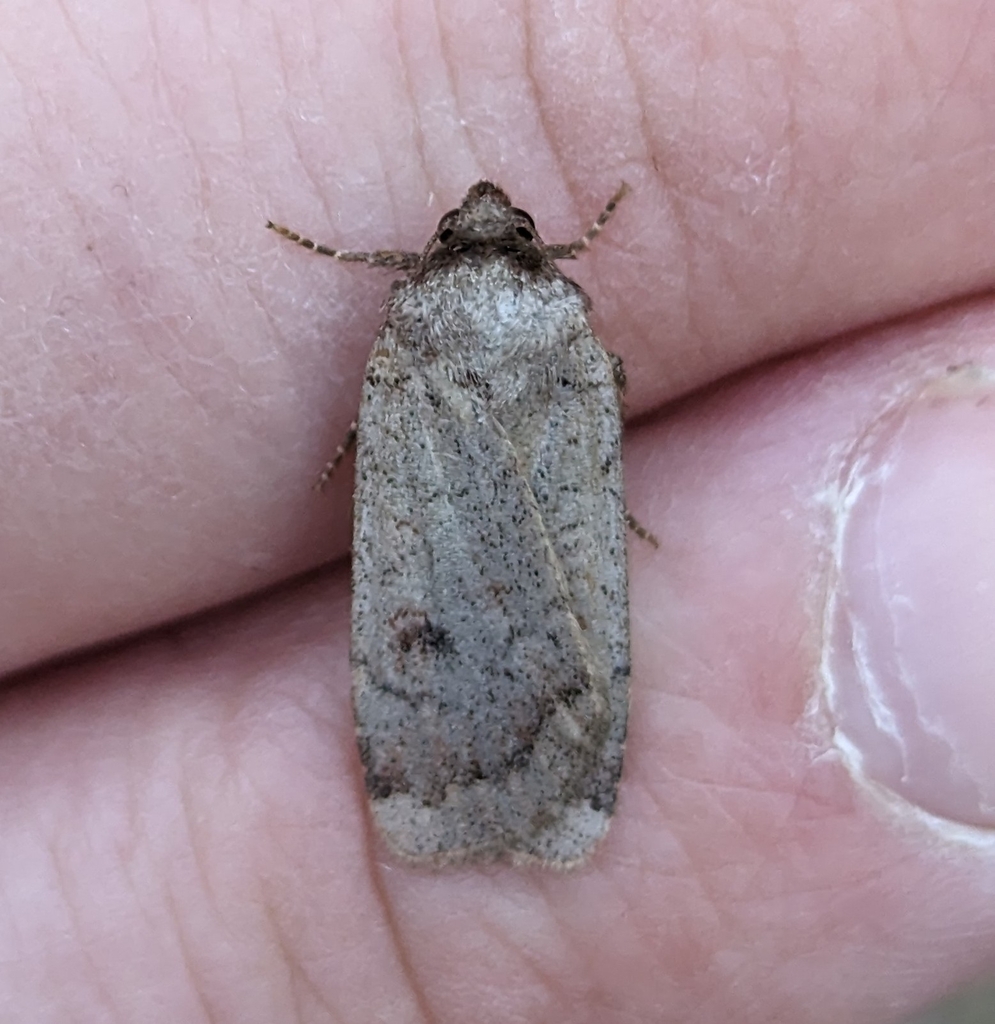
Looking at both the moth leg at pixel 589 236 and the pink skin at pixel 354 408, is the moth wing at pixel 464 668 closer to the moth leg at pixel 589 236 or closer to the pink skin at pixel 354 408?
the pink skin at pixel 354 408

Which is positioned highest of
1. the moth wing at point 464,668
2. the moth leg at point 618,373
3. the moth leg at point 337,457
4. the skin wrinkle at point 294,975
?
the moth leg at point 618,373

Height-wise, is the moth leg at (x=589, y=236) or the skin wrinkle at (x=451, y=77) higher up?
the skin wrinkle at (x=451, y=77)

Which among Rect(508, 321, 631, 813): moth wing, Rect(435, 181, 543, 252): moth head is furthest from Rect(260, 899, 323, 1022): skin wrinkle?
Rect(435, 181, 543, 252): moth head

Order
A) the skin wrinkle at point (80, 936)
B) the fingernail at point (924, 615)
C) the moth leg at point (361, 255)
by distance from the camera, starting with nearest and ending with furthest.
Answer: the fingernail at point (924, 615)
the moth leg at point (361, 255)
the skin wrinkle at point (80, 936)

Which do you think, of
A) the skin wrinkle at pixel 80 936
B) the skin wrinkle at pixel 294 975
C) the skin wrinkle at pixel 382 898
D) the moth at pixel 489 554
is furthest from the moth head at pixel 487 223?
the skin wrinkle at pixel 80 936

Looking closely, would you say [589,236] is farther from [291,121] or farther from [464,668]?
[464,668]

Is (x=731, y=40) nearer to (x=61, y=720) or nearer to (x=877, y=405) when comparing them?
(x=877, y=405)

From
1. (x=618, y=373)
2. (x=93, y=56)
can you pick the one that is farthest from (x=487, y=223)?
(x=93, y=56)

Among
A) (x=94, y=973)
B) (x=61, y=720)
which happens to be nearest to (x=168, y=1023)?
(x=94, y=973)
